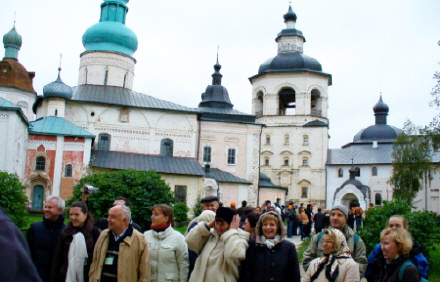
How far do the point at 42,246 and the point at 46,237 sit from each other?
0.35 ft

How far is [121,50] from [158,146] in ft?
28.2

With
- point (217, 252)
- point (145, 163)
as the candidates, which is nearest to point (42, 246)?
point (217, 252)

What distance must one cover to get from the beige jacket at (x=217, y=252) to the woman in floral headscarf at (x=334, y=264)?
0.80 metres

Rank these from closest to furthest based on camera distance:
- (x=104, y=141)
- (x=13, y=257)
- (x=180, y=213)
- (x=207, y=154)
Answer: (x=13, y=257)
(x=180, y=213)
(x=104, y=141)
(x=207, y=154)

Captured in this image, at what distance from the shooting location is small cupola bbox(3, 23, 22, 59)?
141 feet

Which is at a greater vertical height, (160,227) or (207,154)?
(207,154)

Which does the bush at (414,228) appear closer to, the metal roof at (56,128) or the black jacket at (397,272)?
the black jacket at (397,272)

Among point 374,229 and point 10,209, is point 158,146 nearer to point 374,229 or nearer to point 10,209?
point 10,209

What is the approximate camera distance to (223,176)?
32031 mm

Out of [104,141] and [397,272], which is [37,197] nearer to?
[104,141]

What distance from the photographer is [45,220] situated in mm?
5469

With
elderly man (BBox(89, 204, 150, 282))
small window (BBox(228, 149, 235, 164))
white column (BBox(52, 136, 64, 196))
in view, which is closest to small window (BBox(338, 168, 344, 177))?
small window (BBox(228, 149, 235, 164))

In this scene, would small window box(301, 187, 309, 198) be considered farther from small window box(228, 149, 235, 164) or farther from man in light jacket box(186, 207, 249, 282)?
man in light jacket box(186, 207, 249, 282)

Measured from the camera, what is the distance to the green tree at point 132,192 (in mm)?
18297
